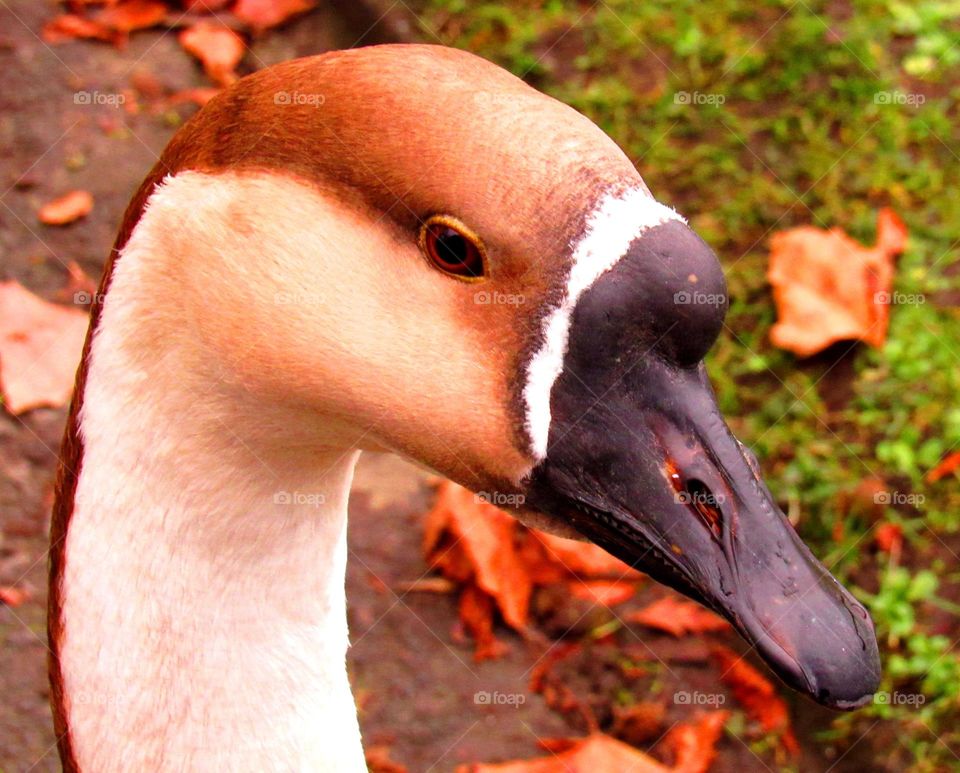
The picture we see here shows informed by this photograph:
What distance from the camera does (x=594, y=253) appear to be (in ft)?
4.73

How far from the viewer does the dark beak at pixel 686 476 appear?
1.45 metres

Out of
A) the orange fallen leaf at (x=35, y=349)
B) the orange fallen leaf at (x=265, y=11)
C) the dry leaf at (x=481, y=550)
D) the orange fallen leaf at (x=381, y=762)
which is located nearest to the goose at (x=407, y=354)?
the orange fallen leaf at (x=381, y=762)

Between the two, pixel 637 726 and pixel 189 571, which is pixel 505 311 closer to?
pixel 189 571

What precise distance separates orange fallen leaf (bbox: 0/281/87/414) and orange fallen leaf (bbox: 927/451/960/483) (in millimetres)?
2436

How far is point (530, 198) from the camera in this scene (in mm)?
1437

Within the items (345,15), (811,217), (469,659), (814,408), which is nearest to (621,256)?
(469,659)

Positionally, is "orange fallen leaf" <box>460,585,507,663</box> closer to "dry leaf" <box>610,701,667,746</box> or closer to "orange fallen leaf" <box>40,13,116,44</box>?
"dry leaf" <box>610,701,667,746</box>

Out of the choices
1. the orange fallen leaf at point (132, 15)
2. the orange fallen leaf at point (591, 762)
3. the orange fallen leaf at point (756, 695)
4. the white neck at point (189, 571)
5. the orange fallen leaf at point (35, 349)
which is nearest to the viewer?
the white neck at point (189, 571)

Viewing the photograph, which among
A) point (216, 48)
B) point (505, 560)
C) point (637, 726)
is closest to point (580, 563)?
point (505, 560)

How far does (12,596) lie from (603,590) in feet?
5.21

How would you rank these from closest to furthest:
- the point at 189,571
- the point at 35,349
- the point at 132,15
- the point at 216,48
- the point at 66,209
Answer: the point at 189,571 → the point at 35,349 → the point at 66,209 → the point at 216,48 → the point at 132,15

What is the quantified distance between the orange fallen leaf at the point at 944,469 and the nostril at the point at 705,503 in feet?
6.71

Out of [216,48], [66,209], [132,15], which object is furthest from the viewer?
[132,15]

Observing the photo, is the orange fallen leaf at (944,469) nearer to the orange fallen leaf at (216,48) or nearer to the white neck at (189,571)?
the white neck at (189,571)
